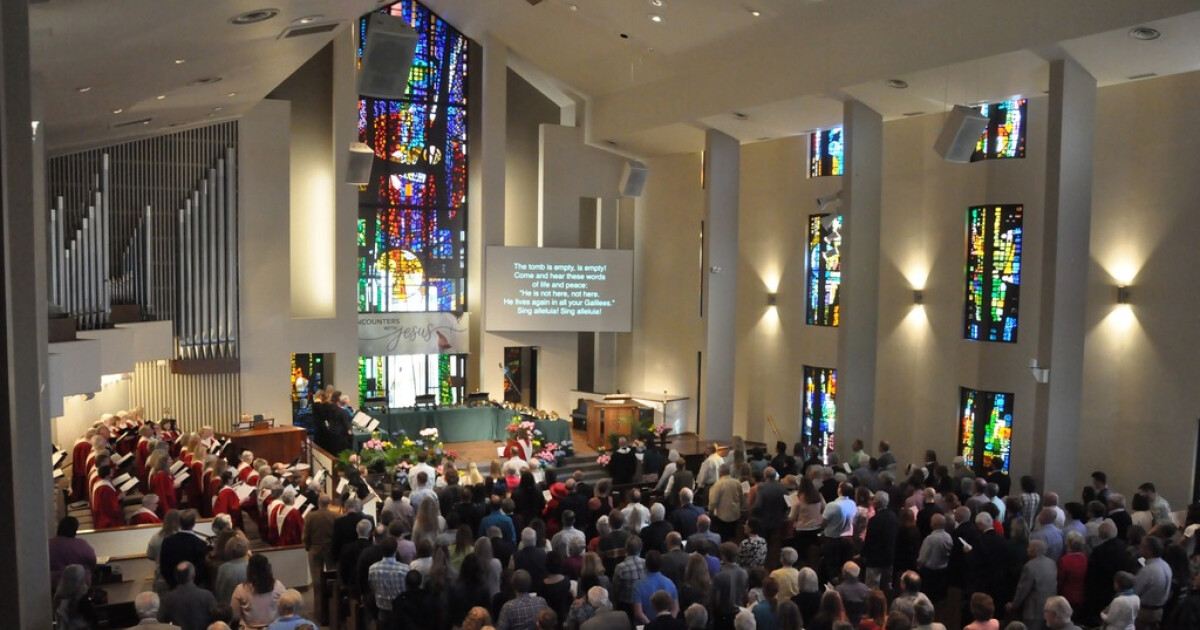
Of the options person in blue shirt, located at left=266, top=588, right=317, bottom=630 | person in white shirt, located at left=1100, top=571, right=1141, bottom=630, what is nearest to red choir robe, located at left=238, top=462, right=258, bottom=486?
person in blue shirt, located at left=266, top=588, right=317, bottom=630

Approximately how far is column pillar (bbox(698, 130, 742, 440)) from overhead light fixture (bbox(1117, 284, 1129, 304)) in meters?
5.67

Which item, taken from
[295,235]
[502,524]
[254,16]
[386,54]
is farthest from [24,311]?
[295,235]

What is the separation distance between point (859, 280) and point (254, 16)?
810 cm

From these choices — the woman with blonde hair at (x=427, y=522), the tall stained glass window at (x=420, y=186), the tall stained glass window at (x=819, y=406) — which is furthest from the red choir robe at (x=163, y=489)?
the tall stained glass window at (x=819, y=406)

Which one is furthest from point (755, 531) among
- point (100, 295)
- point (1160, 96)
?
point (100, 295)

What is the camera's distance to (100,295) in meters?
11.7

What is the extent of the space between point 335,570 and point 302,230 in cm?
951

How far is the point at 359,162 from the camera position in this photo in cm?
1364

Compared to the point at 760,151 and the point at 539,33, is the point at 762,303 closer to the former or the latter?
the point at 760,151

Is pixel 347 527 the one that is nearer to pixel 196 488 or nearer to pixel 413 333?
pixel 196 488

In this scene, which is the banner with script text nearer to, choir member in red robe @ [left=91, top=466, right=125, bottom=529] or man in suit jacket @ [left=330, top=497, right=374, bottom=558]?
choir member in red robe @ [left=91, top=466, right=125, bottom=529]

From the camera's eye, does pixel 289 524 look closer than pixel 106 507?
Yes

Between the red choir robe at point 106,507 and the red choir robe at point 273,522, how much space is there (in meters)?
1.36

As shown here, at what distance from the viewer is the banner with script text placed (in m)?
17.5
